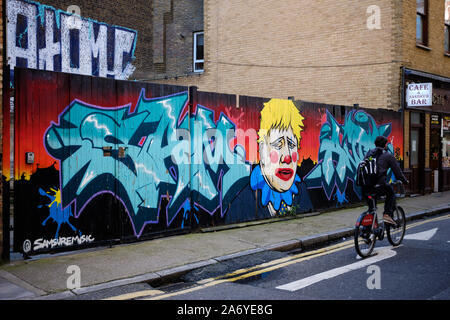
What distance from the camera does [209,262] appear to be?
21.6ft

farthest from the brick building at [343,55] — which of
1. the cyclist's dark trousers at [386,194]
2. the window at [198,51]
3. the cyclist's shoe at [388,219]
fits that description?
the cyclist's shoe at [388,219]

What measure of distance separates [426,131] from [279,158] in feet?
27.0

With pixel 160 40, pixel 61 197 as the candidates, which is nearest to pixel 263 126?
pixel 61 197

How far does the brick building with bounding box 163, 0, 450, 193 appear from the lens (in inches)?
582

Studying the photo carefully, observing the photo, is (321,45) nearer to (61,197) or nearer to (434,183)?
(434,183)

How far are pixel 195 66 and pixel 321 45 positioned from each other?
6.59m

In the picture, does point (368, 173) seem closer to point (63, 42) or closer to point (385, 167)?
point (385, 167)

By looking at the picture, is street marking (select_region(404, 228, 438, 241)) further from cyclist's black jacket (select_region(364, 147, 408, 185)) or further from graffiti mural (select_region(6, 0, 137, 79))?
graffiti mural (select_region(6, 0, 137, 79))

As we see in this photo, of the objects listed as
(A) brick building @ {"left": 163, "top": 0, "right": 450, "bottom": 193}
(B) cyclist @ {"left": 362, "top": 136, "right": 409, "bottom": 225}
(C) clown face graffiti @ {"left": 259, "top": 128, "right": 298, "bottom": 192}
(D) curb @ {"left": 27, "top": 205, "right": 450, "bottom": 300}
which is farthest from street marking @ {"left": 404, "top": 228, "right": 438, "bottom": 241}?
(A) brick building @ {"left": 163, "top": 0, "right": 450, "bottom": 193}

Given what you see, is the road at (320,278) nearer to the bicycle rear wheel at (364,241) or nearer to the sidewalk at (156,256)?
the bicycle rear wheel at (364,241)

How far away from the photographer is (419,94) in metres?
14.4

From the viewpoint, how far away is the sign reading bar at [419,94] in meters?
14.3

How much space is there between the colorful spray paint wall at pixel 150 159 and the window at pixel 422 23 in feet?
21.9

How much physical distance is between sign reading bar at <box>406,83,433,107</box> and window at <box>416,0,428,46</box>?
89.9 inches
